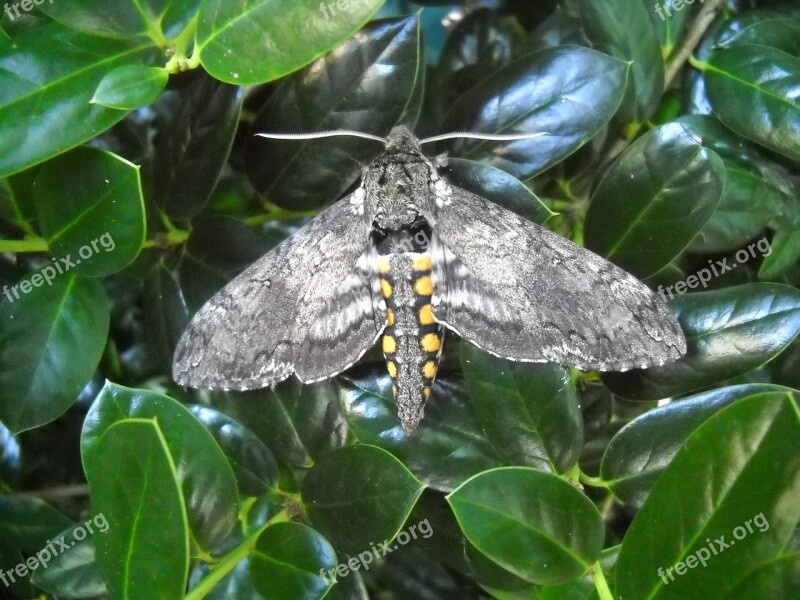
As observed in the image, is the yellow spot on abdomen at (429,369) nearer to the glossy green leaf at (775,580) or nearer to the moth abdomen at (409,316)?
the moth abdomen at (409,316)

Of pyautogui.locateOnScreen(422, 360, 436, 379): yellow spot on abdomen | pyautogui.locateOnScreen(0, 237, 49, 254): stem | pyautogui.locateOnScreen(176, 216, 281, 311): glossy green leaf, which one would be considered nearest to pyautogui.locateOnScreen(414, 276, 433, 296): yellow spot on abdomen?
pyautogui.locateOnScreen(422, 360, 436, 379): yellow spot on abdomen

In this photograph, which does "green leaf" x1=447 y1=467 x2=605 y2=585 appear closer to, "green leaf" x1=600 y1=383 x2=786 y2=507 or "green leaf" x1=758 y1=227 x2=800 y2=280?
"green leaf" x1=600 y1=383 x2=786 y2=507

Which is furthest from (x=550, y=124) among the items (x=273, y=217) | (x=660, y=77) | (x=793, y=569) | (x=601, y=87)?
(x=793, y=569)

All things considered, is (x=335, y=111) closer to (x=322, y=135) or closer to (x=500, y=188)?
(x=322, y=135)

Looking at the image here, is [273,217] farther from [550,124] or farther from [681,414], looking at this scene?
[681,414]

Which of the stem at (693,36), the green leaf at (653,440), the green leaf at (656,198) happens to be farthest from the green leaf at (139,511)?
the stem at (693,36)

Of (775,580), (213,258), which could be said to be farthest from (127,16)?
(775,580)
